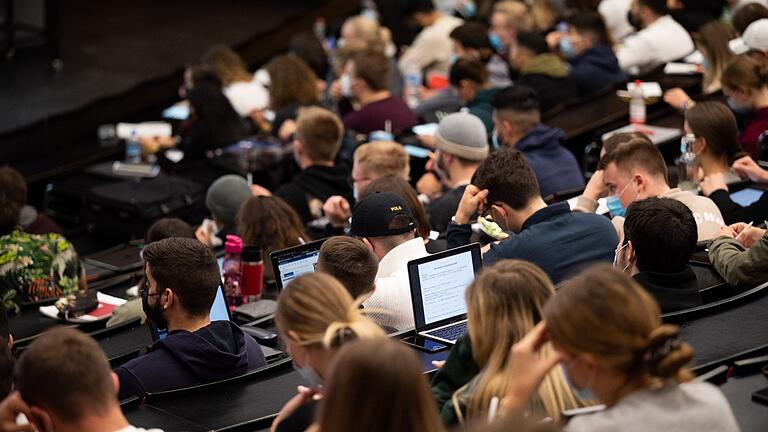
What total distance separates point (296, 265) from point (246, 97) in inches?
206

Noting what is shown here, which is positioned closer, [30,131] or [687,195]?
[687,195]

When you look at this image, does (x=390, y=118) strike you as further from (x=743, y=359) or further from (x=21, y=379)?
(x=21, y=379)

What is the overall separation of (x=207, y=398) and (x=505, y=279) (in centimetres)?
120

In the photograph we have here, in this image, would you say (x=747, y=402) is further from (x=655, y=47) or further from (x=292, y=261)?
(x=655, y=47)

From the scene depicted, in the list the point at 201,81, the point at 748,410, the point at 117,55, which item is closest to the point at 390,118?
the point at 201,81

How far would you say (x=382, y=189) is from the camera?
17.9 ft

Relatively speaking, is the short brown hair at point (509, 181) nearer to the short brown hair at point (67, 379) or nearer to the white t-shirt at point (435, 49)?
the short brown hair at point (67, 379)

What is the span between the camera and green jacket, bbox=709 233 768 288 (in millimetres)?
4613

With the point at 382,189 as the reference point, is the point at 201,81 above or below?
above

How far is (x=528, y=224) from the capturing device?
4.94 metres

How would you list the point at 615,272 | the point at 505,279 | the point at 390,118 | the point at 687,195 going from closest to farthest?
the point at 615,272 < the point at 505,279 < the point at 687,195 < the point at 390,118

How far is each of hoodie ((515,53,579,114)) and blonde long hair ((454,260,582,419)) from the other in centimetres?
547

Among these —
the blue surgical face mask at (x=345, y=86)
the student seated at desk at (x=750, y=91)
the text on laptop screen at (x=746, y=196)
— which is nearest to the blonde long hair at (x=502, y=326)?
the text on laptop screen at (x=746, y=196)

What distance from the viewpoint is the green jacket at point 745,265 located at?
15.1ft
